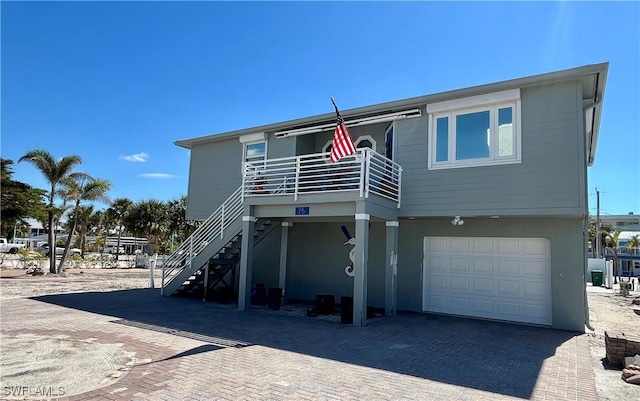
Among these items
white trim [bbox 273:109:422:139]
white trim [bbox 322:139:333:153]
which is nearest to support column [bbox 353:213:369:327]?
white trim [bbox 273:109:422:139]

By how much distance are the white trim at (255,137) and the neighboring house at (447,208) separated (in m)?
0.48

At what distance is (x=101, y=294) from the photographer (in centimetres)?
1430

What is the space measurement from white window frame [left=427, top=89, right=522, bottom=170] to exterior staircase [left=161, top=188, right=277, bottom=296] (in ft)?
20.0

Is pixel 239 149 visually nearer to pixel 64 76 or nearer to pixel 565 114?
pixel 64 76

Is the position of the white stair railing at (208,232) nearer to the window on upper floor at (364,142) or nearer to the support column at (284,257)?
the support column at (284,257)

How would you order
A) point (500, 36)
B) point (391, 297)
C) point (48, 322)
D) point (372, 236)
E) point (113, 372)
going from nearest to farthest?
point (113, 372), point (48, 322), point (500, 36), point (391, 297), point (372, 236)

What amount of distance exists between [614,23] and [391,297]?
869 centimetres

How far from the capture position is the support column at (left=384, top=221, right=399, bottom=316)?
11.0 metres

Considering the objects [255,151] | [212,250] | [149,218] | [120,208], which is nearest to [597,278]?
[255,151]

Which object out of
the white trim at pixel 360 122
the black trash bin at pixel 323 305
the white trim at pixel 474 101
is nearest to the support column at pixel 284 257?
the black trash bin at pixel 323 305

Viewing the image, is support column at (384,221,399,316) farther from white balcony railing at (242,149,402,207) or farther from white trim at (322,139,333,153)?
white trim at (322,139,333,153)

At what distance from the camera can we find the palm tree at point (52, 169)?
21.2 metres

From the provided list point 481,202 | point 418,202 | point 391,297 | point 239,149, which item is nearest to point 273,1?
point 239,149

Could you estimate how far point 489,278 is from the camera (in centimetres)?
1106
